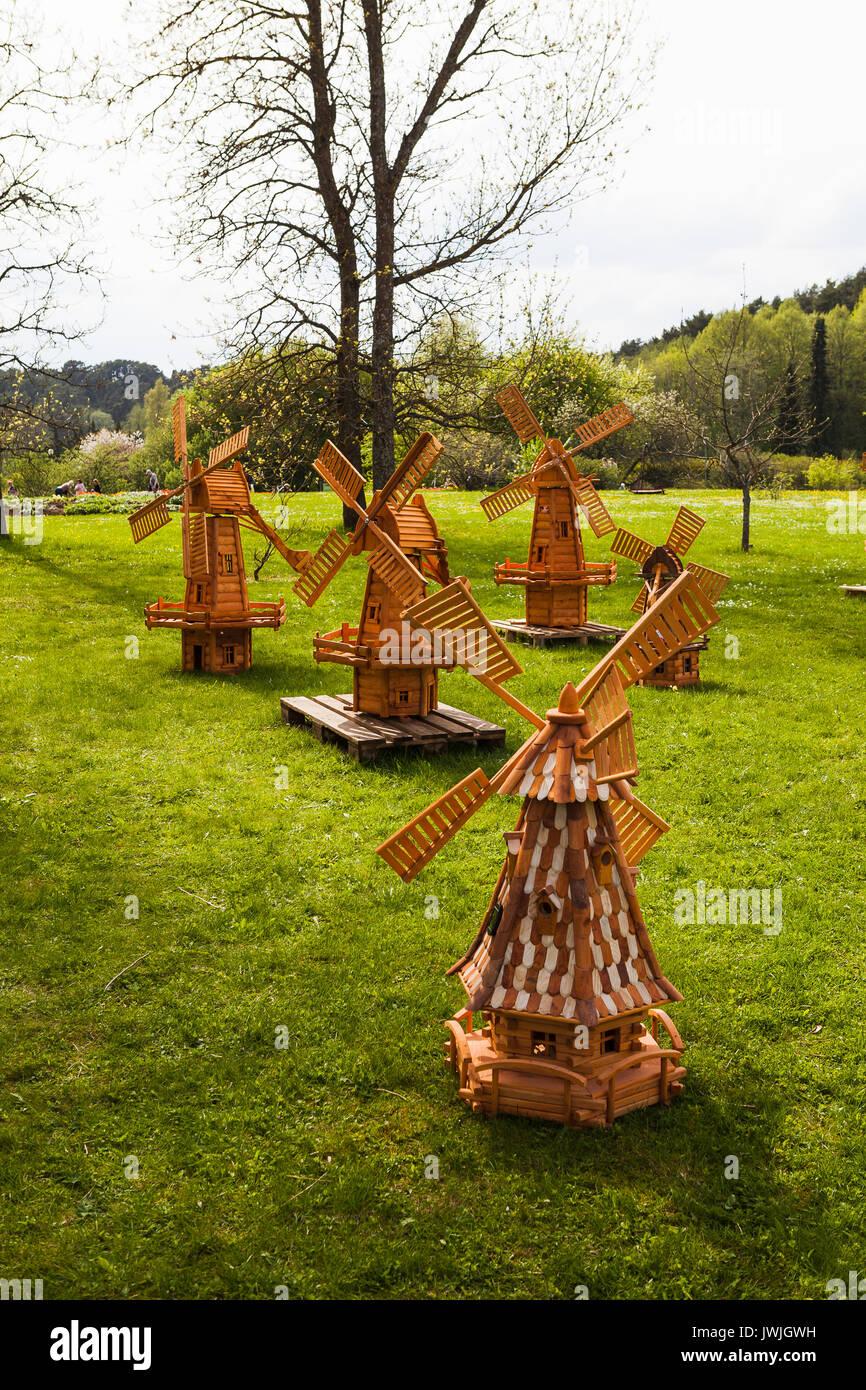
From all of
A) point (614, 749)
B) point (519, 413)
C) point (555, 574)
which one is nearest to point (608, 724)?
point (614, 749)

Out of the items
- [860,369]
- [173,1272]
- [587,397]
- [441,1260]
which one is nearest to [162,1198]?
[173,1272]

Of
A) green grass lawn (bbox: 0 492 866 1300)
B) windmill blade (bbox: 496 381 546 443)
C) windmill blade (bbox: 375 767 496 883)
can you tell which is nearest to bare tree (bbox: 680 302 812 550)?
windmill blade (bbox: 496 381 546 443)

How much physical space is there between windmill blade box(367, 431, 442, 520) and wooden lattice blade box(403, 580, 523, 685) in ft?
15.1

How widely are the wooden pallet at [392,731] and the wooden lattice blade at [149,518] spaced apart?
17.6ft

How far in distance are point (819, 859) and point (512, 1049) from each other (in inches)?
178

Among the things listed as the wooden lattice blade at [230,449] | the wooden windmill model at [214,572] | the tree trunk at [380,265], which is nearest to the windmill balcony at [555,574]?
the wooden windmill model at [214,572]

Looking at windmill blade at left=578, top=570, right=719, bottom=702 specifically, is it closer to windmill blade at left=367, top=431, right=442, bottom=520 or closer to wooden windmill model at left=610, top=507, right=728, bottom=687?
windmill blade at left=367, top=431, right=442, bottom=520

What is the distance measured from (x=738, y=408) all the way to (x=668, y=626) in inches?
2410

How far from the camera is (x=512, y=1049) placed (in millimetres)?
5871

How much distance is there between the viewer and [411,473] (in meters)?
11.0

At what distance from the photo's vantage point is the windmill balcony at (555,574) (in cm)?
1778

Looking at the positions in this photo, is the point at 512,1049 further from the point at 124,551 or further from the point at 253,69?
the point at 253,69

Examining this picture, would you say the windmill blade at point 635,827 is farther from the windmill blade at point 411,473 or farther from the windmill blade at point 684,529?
the windmill blade at point 684,529

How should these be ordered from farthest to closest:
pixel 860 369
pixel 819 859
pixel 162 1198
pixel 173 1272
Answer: pixel 860 369, pixel 819 859, pixel 162 1198, pixel 173 1272
